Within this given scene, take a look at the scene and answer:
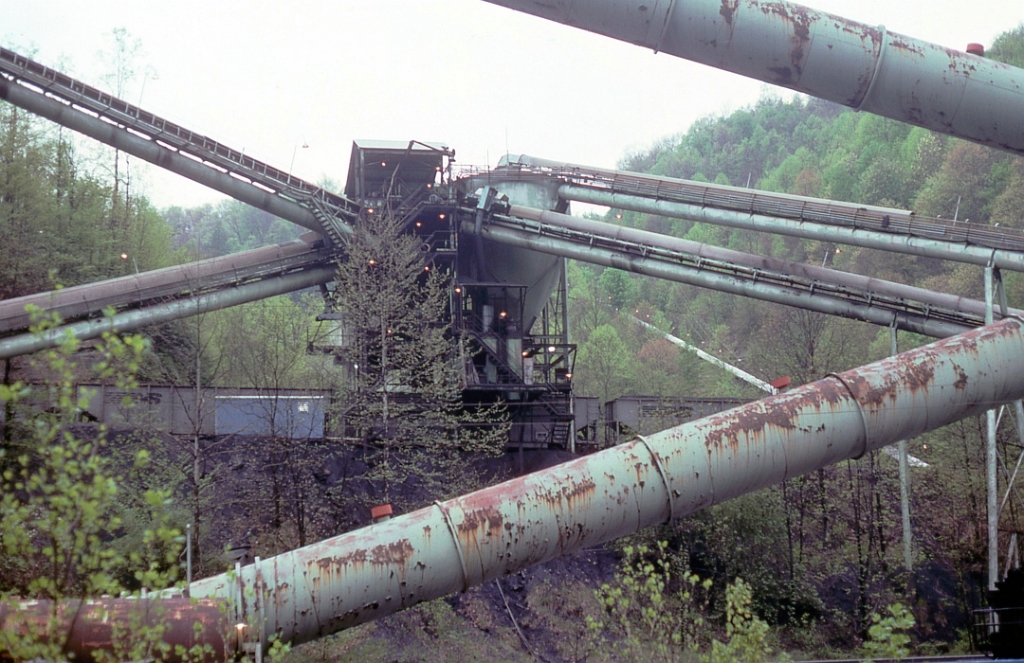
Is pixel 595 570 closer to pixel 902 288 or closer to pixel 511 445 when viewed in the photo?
pixel 511 445

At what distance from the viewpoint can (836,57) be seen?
6309 mm

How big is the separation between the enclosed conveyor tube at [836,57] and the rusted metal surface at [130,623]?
5.61m

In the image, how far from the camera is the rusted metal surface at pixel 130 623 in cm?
638

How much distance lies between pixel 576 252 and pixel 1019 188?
26990mm

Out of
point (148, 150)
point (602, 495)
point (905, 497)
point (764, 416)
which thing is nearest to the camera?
point (602, 495)

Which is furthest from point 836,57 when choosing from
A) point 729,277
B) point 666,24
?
point 729,277

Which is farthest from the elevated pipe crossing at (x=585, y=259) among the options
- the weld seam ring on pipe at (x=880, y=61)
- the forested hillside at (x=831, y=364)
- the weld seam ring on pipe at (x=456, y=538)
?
the weld seam ring on pipe at (x=880, y=61)

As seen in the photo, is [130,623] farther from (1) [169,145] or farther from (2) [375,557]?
(1) [169,145]

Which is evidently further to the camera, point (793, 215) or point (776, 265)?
point (776, 265)

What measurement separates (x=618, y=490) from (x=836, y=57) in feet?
14.0

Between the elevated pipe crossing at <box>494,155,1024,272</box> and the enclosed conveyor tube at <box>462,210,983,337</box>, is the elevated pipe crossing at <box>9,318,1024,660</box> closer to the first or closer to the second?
the enclosed conveyor tube at <box>462,210,983,337</box>

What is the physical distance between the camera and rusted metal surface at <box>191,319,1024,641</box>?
767 centimetres

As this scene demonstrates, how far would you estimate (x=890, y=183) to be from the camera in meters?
58.5

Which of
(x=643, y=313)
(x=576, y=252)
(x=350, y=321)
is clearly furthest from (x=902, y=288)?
(x=643, y=313)
